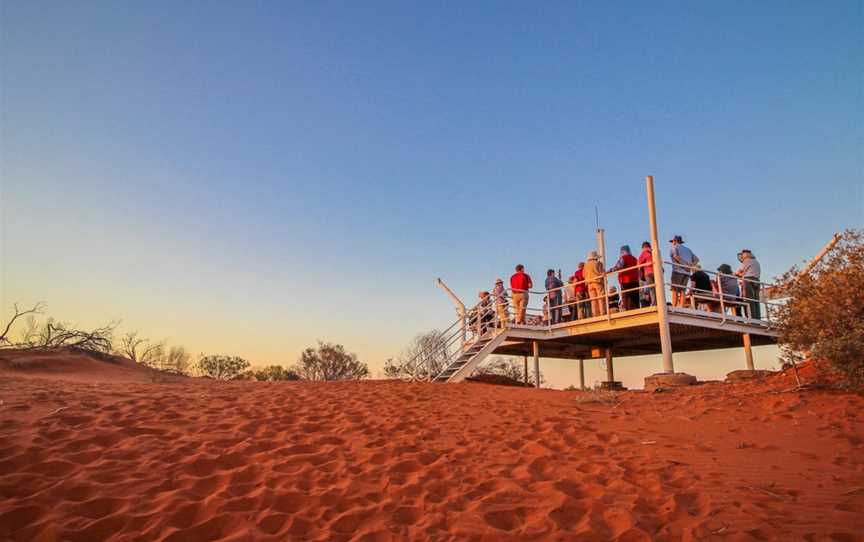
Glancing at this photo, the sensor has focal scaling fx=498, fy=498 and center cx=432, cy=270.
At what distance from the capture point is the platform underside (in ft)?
43.1

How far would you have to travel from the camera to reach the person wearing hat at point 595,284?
14133mm

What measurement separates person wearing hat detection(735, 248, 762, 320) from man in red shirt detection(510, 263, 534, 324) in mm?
6044

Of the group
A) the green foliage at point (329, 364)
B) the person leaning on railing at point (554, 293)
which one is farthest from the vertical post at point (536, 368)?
the green foliage at point (329, 364)

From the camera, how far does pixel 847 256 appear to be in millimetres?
8367

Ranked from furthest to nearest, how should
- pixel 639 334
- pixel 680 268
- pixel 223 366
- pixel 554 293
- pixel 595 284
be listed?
pixel 223 366 → pixel 554 293 → pixel 639 334 → pixel 595 284 → pixel 680 268

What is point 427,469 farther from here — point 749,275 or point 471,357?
point 749,275

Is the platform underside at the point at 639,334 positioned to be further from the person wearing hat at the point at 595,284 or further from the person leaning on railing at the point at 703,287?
the person leaning on railing at the point at 703,287

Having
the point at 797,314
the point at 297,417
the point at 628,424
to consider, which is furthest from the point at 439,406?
the point at 797,314

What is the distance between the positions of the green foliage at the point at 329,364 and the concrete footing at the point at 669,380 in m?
18.1

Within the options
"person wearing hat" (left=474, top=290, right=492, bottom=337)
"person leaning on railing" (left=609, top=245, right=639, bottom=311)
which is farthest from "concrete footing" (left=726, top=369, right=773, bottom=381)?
"person wearing hat" (left=474, top=290, right=492, bottom=337)

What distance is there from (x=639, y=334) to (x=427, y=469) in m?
11.3

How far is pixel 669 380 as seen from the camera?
11.1m

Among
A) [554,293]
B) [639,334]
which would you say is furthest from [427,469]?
[639,334]

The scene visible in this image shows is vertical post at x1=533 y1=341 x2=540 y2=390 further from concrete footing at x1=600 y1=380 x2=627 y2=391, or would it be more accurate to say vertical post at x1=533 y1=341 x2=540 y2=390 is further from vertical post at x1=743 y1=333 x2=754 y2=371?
vertical post at x1=743 y1=333 x2=754 y2=371
